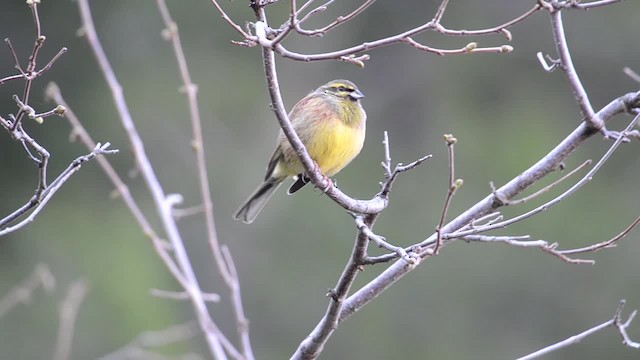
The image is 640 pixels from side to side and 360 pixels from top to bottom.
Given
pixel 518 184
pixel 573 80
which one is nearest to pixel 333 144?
pixel 518 184

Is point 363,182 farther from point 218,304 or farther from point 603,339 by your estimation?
point 603,339

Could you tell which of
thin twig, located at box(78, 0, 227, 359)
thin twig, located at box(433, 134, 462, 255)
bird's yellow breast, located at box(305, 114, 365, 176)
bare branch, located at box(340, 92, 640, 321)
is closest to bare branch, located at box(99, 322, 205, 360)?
thin twig, located at box(78, 0, 227, 359)

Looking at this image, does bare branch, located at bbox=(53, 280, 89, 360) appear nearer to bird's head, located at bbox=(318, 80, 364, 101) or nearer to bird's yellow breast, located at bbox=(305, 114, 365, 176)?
bird's yellow breast, located at bbox=(305, 114, 365, 176)

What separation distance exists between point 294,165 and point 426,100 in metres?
10.5

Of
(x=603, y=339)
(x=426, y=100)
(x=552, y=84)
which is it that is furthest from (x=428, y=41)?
(x=603, y=339)

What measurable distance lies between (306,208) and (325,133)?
9.03 m

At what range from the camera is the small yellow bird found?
5.47 m

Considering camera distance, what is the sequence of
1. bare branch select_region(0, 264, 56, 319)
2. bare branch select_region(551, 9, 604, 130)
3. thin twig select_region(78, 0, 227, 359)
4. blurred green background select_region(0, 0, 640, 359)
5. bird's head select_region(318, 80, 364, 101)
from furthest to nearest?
blurred green background select_region(0, 0, 640, 359) < bird's head select_region(318, 80, 364, 101) < bare branch select_region(0, 264, 56, 319) < thin twig select_region(78, 0, 227, 359) < bare branch select_region(551, 9, 604, 130)

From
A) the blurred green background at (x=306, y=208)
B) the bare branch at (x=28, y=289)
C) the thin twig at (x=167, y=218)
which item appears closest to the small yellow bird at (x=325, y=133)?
the thin twig at (x=167, y=218)

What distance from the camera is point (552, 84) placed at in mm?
16156

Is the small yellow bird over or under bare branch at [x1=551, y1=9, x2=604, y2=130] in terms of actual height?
over

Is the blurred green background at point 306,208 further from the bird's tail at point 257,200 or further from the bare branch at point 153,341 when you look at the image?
the bird's tail at point 257,200

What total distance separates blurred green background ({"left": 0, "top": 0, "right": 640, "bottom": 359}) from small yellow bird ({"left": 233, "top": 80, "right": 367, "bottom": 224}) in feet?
24.7

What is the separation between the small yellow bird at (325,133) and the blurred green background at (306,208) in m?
7.54
